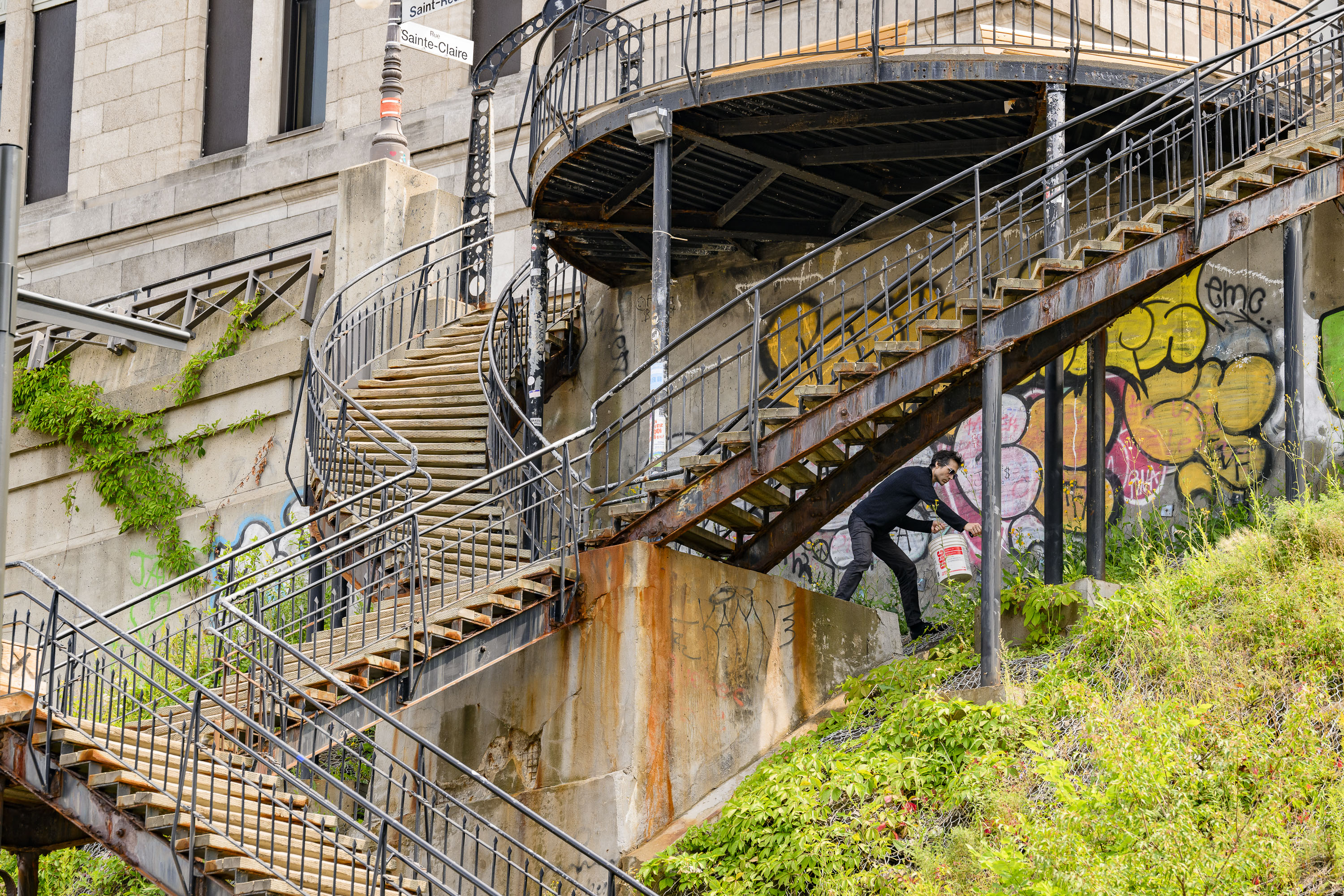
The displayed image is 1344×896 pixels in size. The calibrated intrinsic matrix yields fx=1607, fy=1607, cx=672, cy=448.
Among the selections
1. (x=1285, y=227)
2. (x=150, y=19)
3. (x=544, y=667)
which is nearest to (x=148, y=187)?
(x=150, y=19)

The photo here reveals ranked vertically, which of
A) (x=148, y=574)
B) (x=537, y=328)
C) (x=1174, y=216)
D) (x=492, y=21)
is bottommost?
(x=148, y=574)

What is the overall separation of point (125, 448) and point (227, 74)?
7300 mm

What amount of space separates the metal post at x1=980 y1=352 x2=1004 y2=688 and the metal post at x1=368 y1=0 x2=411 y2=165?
9.66m

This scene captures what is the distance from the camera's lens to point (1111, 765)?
8.00 m

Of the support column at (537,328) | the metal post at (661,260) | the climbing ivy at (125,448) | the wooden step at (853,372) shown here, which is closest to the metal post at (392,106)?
the climbing ivy at (125,448)

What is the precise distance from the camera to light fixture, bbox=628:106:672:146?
13.4m

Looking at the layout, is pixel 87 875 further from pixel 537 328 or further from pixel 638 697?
pixel 537 328

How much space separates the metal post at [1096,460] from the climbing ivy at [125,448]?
402 inches

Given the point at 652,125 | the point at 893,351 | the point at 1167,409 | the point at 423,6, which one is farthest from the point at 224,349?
the point at 1167,409

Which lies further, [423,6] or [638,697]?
[423,6]

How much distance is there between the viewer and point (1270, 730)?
8953 mm

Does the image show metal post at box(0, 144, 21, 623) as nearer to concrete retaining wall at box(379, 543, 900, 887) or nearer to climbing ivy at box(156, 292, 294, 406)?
concrete retaining wall at box(379, 543, 900, 887)

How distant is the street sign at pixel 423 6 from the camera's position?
706 inches

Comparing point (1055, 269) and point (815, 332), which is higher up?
point (815, 332)
